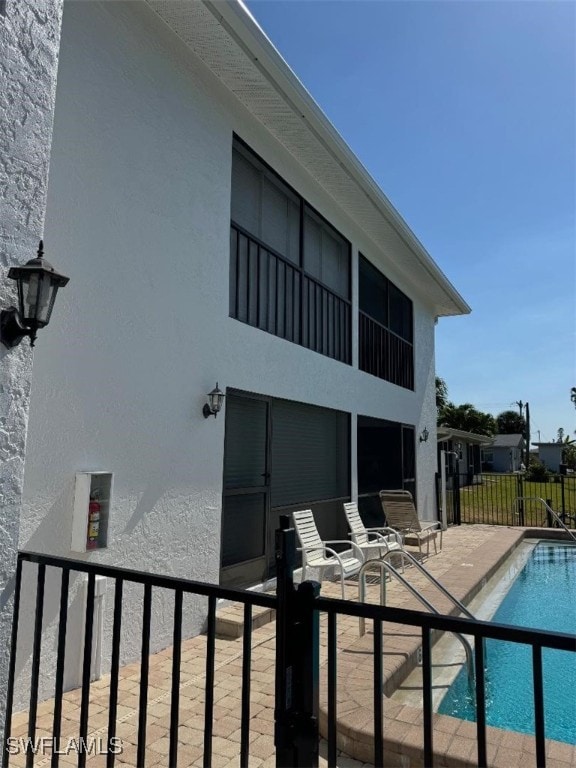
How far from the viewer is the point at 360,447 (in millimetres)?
9711

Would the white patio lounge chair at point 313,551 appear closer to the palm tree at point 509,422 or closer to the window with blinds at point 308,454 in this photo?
the window with blinds at point 308,454

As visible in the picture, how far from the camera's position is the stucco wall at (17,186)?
2.22m

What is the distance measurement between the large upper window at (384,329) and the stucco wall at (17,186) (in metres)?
7.58

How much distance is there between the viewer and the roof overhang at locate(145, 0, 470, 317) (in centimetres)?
476

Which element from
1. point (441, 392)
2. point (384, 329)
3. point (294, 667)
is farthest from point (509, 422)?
point (294, 667)

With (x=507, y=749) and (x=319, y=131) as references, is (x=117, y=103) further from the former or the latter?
(x=507, y=749)

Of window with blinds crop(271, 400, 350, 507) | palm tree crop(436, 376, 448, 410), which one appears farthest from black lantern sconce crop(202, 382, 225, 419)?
palm tree crop(436, 376, 448, 410)

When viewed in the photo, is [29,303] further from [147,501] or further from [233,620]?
[233,620]

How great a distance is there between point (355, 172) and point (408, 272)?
4.83m

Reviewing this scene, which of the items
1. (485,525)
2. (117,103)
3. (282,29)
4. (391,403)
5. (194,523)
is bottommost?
(485,525)

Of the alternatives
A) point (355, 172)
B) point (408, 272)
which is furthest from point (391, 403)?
point (355, 172)

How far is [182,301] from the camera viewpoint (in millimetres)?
5004

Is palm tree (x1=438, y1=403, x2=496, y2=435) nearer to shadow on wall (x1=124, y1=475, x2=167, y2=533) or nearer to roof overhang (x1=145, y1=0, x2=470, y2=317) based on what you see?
roof overhang (x1=145, y1=0, x2=470, y2=317)

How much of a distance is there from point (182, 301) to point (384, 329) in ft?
22.2
